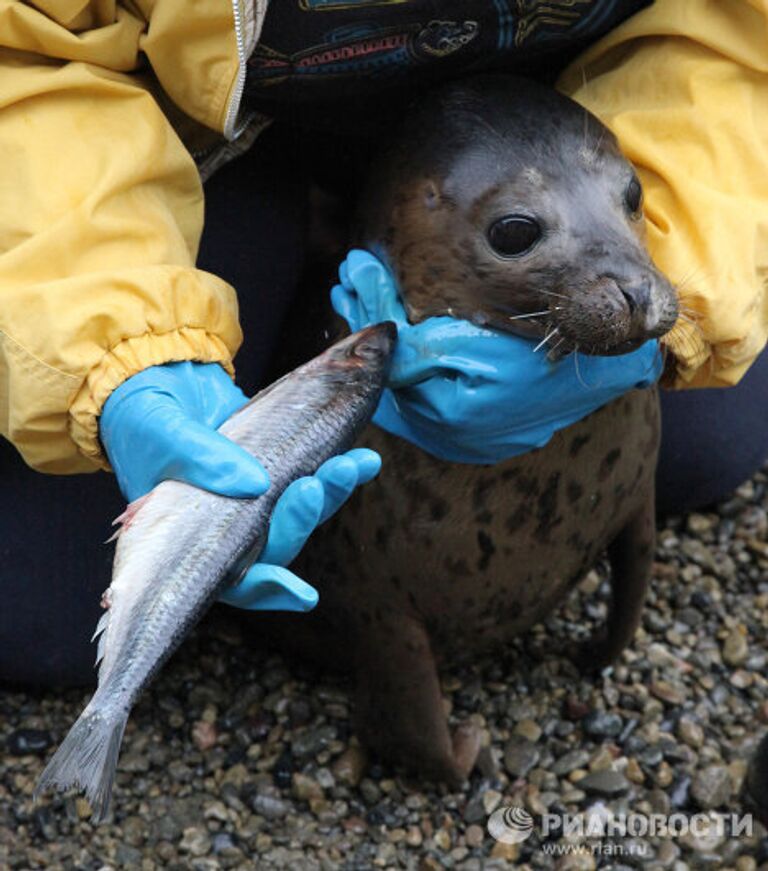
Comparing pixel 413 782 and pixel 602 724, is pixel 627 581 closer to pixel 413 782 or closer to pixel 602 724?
pixel 602 724

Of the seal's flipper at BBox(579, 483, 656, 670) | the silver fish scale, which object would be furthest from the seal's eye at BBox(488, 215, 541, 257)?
the seal's flipper at BBox(579, 483, 656, 670)

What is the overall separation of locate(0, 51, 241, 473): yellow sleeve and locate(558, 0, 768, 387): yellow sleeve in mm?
731

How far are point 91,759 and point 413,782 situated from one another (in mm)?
1096

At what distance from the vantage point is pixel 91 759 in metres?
1.67

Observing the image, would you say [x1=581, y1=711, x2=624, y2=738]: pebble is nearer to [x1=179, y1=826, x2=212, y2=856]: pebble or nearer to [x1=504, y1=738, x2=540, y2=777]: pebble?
[x1=504, y1=738, x2=540, y2=777]: pebble

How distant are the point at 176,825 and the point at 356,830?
1.03 feet

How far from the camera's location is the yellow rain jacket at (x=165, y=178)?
7.05 feet

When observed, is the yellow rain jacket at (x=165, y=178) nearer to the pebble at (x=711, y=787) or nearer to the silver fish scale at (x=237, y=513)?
the silver fish scale at (x=237, y=513)

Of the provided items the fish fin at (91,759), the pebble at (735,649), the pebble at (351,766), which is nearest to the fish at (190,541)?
the fish fin at (91,759)

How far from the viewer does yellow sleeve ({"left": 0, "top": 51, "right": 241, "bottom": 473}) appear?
2131mm

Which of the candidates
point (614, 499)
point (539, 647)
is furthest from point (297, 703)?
point (614, 499)

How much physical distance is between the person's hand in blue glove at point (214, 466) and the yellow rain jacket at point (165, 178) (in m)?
0.07

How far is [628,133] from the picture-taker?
247 centimetres

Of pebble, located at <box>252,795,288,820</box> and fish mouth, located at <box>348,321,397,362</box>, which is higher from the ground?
fish mouth, located at <box>348,321,397,362</box>
